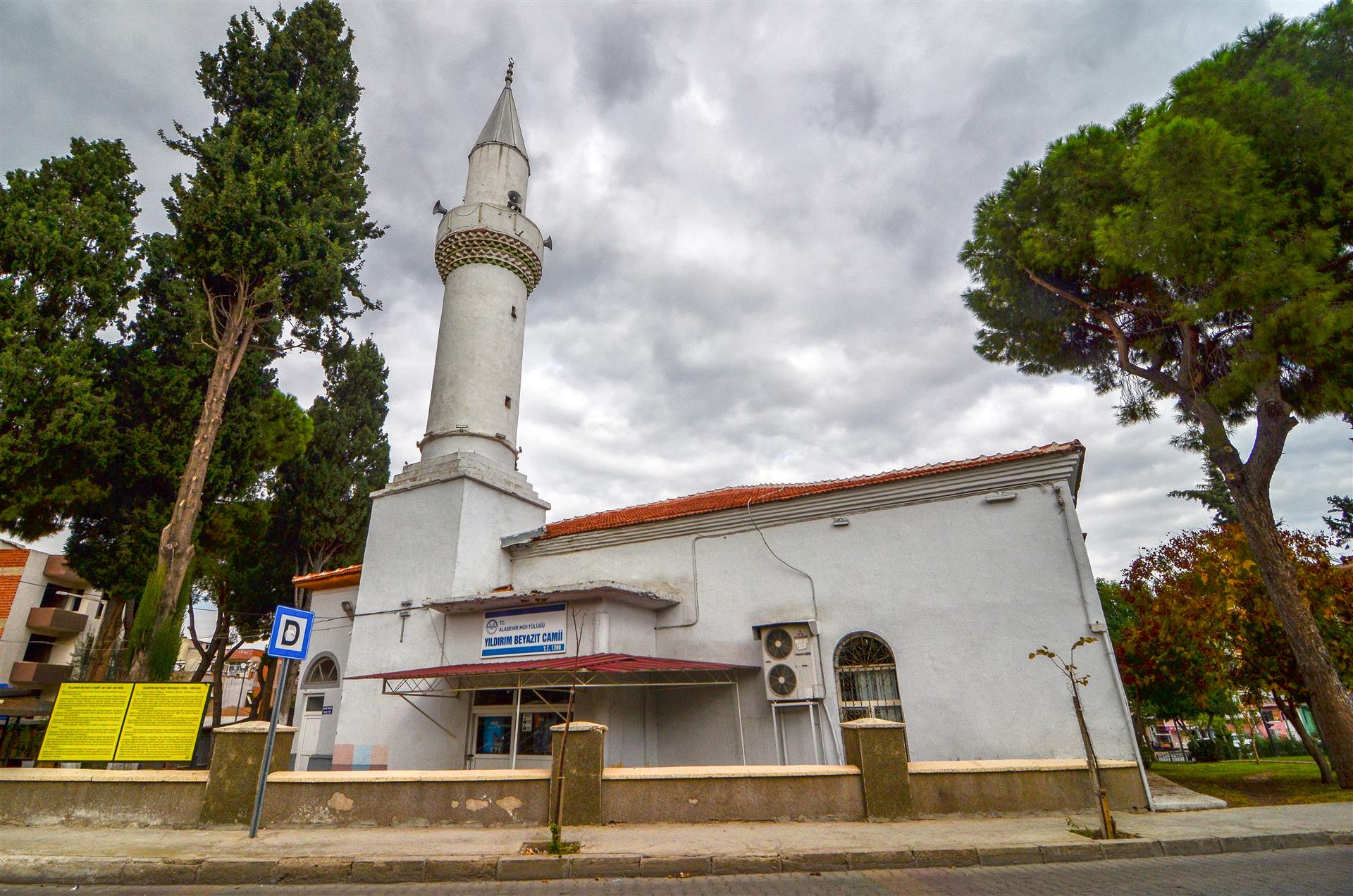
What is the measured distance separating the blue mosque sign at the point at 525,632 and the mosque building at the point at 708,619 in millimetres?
37

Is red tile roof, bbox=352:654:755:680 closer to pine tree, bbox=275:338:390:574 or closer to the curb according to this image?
the curb

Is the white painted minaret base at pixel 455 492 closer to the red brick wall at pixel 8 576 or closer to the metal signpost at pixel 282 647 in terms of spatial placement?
the metal signpost at pixel 282 647

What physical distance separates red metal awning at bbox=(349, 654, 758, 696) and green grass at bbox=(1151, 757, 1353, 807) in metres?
Answer: 7.74

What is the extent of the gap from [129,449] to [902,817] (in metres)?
18.2

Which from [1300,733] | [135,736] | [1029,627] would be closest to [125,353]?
[135,736]

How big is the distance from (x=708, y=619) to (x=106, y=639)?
16.5 metres

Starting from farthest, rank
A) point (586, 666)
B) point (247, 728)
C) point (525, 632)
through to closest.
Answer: point (525, 632) < point (586, 666) < point (247, 728)

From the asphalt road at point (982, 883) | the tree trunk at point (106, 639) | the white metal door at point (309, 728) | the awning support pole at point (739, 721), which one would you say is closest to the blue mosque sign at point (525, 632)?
the awning support pole at point (739, 721)

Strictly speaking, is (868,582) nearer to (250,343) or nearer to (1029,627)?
(1029,627)

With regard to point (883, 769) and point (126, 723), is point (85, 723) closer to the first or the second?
point (126, 723)

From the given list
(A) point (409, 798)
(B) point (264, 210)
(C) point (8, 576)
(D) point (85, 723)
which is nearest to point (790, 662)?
(A) point (409, 798)

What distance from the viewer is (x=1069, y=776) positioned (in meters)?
8.00

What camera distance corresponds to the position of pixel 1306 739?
12.4m

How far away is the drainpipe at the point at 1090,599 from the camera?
8.47m
